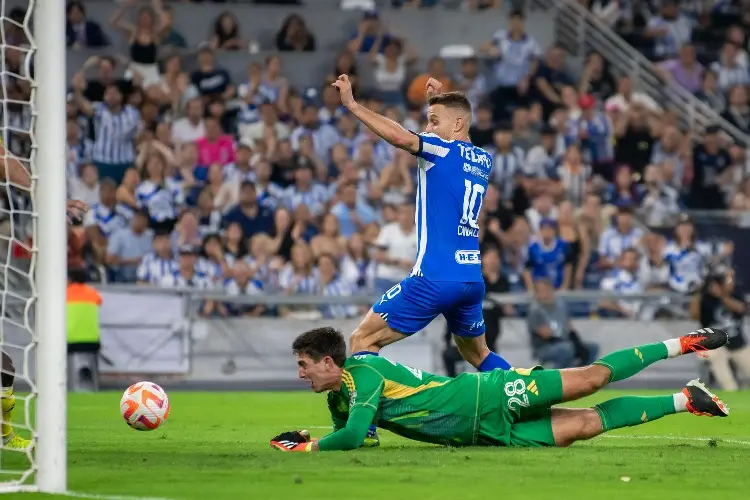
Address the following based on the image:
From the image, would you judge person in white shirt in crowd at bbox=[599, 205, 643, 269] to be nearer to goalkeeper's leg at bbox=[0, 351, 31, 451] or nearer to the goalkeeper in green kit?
the goalkeeper in green kit

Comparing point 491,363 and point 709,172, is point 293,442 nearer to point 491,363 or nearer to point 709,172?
point 491,363

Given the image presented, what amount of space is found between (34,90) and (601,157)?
661 inches

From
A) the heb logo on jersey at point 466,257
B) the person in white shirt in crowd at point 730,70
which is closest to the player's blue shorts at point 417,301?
the heb logo on jersey at point 466,257

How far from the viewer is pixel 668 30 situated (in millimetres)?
25688

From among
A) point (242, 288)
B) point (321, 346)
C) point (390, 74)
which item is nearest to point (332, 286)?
point (242, 288)

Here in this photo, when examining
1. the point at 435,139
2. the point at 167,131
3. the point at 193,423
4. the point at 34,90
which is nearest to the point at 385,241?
the point at 167,131

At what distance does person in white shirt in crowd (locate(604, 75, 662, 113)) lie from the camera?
23.4m

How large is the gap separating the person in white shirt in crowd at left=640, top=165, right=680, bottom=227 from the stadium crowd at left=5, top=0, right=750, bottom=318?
26mm

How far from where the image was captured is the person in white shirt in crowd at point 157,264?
18812mm

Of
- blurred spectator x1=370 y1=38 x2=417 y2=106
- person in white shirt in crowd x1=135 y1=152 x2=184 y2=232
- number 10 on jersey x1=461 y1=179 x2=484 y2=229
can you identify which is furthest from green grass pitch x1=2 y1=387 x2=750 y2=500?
blurred spectator x1=370 y1=38 x2=417 y2=106

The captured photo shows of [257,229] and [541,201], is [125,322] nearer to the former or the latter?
[257,229]

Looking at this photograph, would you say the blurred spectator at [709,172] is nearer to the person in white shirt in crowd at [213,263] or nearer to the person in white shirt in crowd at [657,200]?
the person in white shirt in crowd at [657,200]

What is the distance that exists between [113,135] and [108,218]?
1782mm

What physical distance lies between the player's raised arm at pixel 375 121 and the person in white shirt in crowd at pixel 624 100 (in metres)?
14.6
